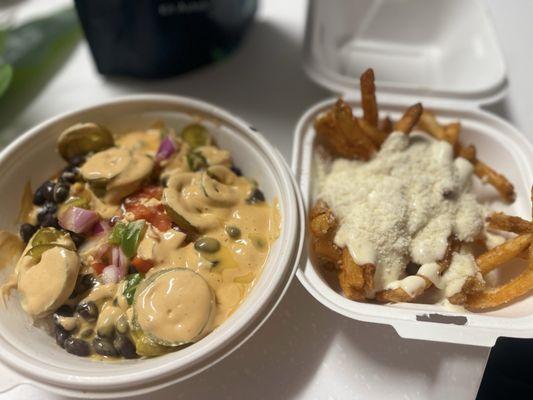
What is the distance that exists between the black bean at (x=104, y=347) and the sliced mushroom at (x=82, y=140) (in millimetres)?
438

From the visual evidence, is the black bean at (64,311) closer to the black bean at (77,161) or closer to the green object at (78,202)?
the green object at (78,202)

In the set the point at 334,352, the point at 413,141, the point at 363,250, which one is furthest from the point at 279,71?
the point at 334,352

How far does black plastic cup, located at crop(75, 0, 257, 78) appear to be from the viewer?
1309 mm

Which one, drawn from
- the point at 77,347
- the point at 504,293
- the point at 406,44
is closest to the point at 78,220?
the point at 77,347

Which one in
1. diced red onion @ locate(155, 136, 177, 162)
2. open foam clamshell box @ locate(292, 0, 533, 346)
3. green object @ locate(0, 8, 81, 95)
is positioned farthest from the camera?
green object @ locate(0, 8, 81, 95)

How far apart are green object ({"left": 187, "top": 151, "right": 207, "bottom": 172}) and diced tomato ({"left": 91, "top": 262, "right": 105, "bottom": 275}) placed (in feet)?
0.95

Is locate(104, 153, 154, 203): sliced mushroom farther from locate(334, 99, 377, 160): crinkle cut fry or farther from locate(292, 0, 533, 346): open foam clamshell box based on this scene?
locate(334, 99, 377, 160): crinkle cut fry

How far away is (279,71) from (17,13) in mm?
951

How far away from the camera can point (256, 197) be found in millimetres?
1023

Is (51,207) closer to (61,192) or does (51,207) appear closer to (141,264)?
(61,192)

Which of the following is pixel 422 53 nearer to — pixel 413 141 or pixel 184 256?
pixel 413 141

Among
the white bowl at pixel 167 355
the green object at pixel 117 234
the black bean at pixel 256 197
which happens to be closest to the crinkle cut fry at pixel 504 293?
the white bowl at pixel 167 355

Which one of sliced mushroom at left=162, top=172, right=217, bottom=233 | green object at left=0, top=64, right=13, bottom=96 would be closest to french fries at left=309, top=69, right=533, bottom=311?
sliced mushroom at left=162, top=172, right=217, bottom=233

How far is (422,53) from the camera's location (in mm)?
1598
